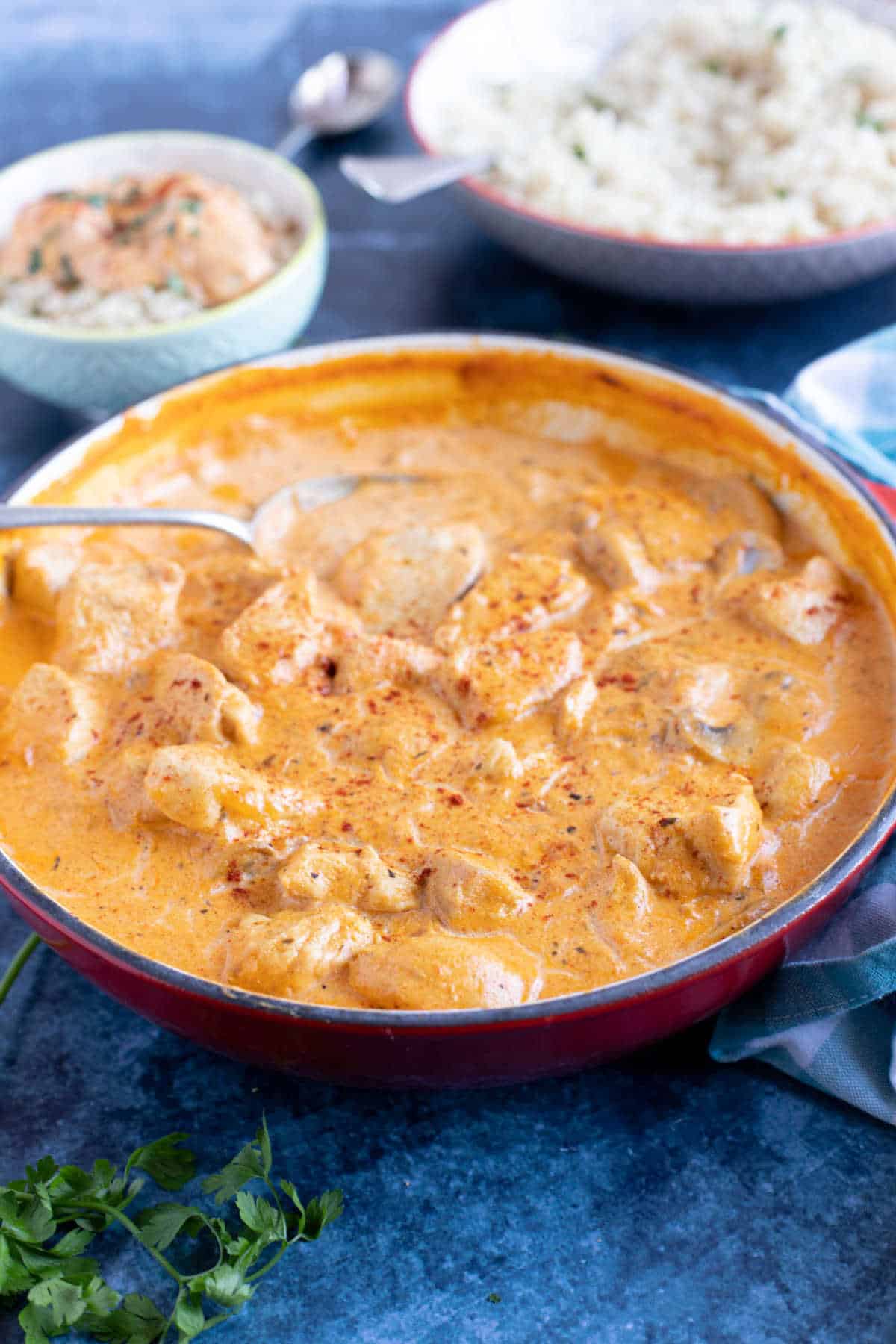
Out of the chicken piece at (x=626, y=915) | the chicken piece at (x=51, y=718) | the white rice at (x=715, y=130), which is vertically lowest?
the chicken piece at (x=51, y=718)

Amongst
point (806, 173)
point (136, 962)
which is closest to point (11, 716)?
point (136, 962)

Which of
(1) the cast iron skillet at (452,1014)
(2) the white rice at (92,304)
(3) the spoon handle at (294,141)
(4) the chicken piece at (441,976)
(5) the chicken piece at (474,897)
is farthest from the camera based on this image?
(3) the spoon handle at (294,141)

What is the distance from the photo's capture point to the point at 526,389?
8.27 feet

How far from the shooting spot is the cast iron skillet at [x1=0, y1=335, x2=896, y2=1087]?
144 centimetres

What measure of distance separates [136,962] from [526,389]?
55.7 inches

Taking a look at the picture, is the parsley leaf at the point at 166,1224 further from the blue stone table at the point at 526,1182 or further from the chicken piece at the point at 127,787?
the chicken piece at the point at 127,787

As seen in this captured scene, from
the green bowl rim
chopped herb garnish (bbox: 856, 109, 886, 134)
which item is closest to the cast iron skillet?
the green bowl rim

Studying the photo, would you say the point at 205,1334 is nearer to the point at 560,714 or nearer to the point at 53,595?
the point at 560,714

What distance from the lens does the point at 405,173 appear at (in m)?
2.85

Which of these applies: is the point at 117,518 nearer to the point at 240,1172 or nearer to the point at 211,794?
the point at 211,794

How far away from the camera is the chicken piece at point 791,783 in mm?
1795

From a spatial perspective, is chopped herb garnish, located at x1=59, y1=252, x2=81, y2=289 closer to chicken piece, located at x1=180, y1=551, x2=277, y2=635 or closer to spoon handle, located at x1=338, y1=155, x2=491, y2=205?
spoon handle, located at x1=338, y1=155, x2=491, y2=205

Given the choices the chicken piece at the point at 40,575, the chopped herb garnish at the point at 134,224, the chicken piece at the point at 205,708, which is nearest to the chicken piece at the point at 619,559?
the chicken piece at the point at 205,708

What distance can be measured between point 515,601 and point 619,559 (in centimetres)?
19
